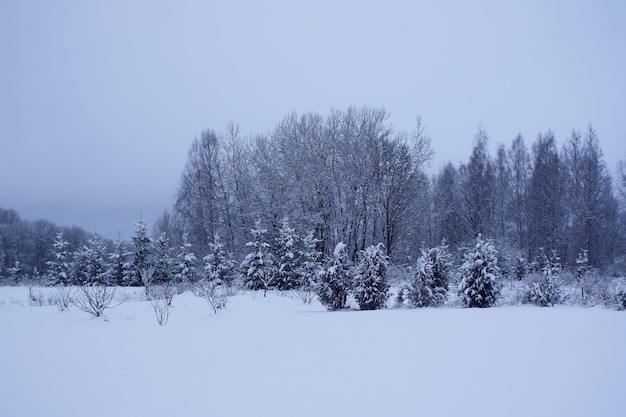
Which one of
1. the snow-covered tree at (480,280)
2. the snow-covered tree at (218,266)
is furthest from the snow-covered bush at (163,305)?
the snow-covered tree at (480,280)

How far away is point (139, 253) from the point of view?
24.0 meters

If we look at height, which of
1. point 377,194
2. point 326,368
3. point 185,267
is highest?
point 377,194

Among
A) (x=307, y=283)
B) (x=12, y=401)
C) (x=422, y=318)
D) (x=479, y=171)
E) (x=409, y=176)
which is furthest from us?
(x=479, y=171)

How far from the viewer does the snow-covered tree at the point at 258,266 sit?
19734 millimetres

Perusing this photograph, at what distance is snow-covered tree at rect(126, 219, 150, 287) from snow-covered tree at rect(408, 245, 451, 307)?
18486 millimetres

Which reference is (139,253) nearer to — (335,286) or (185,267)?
(185,267)

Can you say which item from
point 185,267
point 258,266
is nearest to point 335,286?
point 258,266

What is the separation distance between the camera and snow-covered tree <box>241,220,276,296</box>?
19734 millimetres

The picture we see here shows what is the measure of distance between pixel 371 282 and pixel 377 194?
1121cm

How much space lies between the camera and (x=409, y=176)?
2284 centimetres

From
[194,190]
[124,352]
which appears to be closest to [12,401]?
[124,352]

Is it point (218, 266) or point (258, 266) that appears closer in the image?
point (258, 266)

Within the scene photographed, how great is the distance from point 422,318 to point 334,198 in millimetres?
16533

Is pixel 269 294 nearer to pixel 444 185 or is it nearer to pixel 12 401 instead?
pixel 12 401
